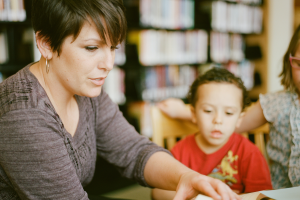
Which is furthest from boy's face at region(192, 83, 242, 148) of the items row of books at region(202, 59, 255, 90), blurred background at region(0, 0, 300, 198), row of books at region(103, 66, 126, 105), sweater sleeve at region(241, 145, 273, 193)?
row of books at region(202, 59, 255, 90)

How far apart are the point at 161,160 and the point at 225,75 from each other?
0.50 meters

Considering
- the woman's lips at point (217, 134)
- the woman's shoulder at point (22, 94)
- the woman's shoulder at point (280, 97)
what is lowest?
the woman's lips at point (217, 134)

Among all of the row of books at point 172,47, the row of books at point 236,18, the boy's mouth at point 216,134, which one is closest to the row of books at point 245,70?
the row of books at point 236,18

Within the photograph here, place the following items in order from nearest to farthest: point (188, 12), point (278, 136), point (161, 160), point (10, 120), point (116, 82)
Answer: point (10, 120), point (161, 160), point (278, 136), point (116, 82), point (188, 12)

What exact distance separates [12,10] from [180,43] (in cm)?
157

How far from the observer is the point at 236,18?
10.9ft

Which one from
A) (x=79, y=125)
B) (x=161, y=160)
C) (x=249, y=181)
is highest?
(x=79, y=125)

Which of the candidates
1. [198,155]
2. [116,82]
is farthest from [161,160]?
[116,82]

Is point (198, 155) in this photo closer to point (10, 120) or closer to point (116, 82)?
point (10, 120)

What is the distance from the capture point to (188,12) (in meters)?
2.80

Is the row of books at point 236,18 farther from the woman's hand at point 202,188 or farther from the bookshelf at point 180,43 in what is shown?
the woman's hand at point 202,188

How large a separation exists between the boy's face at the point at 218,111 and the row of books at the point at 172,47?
1471mm

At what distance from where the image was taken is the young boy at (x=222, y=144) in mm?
1097

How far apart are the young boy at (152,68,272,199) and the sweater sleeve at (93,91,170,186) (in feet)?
0.53
